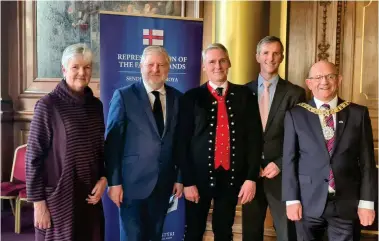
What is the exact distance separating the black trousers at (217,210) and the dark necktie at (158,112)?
414mm

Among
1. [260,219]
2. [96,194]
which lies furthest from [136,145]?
[260,219]

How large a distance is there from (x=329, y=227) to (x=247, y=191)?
1.56ft

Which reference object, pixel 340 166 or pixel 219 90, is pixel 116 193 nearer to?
pixel 219 90

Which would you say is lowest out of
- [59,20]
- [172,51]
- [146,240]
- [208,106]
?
[146,240]

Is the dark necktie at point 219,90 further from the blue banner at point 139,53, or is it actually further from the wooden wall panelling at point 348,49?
the wooden wall panelling at point 348,49

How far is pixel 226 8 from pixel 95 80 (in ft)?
5.48

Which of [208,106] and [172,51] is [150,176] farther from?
[172,51]

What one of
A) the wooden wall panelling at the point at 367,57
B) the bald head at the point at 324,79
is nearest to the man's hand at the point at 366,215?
the bald head at the point at 324,79

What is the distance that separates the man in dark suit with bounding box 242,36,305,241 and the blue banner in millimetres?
549

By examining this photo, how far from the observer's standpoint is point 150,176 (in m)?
2.41

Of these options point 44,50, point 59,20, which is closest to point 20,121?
point 44,50

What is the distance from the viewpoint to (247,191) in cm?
241

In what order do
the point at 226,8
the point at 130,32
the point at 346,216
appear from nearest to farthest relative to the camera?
the point at 346,216 → the point at 130,32 → the point at 226,8

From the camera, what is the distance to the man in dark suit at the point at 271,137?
2.50 metres
